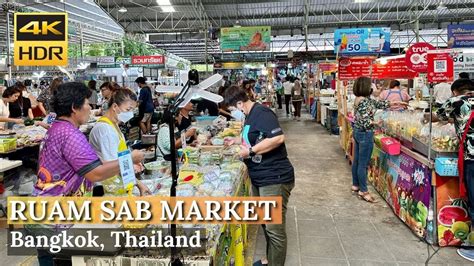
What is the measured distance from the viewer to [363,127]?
17.9 ft

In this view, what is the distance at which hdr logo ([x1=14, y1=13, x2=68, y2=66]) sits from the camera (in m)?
5.90

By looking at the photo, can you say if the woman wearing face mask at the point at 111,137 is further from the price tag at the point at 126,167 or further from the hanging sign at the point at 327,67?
the hanging sign at the point at 327,67

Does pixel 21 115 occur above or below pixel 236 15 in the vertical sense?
below

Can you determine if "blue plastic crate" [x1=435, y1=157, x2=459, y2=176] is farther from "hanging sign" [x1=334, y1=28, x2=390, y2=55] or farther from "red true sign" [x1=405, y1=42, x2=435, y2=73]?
"hanging sign" [x1=334, y1=28, x2=390, y2=55]

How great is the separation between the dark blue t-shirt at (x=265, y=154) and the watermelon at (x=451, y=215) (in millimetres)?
1897

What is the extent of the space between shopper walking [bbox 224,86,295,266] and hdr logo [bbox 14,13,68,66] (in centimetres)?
385

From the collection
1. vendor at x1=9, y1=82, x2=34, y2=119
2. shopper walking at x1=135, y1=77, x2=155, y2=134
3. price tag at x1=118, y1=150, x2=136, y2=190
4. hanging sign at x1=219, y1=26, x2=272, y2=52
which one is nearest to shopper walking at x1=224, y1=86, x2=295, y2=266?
price tag at x1=118, y1=150, x2=136, y2=190

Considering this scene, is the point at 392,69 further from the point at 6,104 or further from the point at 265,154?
the point at 6,104

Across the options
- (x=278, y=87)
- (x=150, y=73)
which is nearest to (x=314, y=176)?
(x=278, y=87)

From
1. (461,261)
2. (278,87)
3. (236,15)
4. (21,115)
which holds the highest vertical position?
(236,15)

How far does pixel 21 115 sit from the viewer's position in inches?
301

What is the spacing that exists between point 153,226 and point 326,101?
11.8 metres

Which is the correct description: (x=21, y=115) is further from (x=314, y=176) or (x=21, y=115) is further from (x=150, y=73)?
(x=150, y=73)

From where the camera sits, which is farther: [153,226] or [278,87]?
[278,87]
